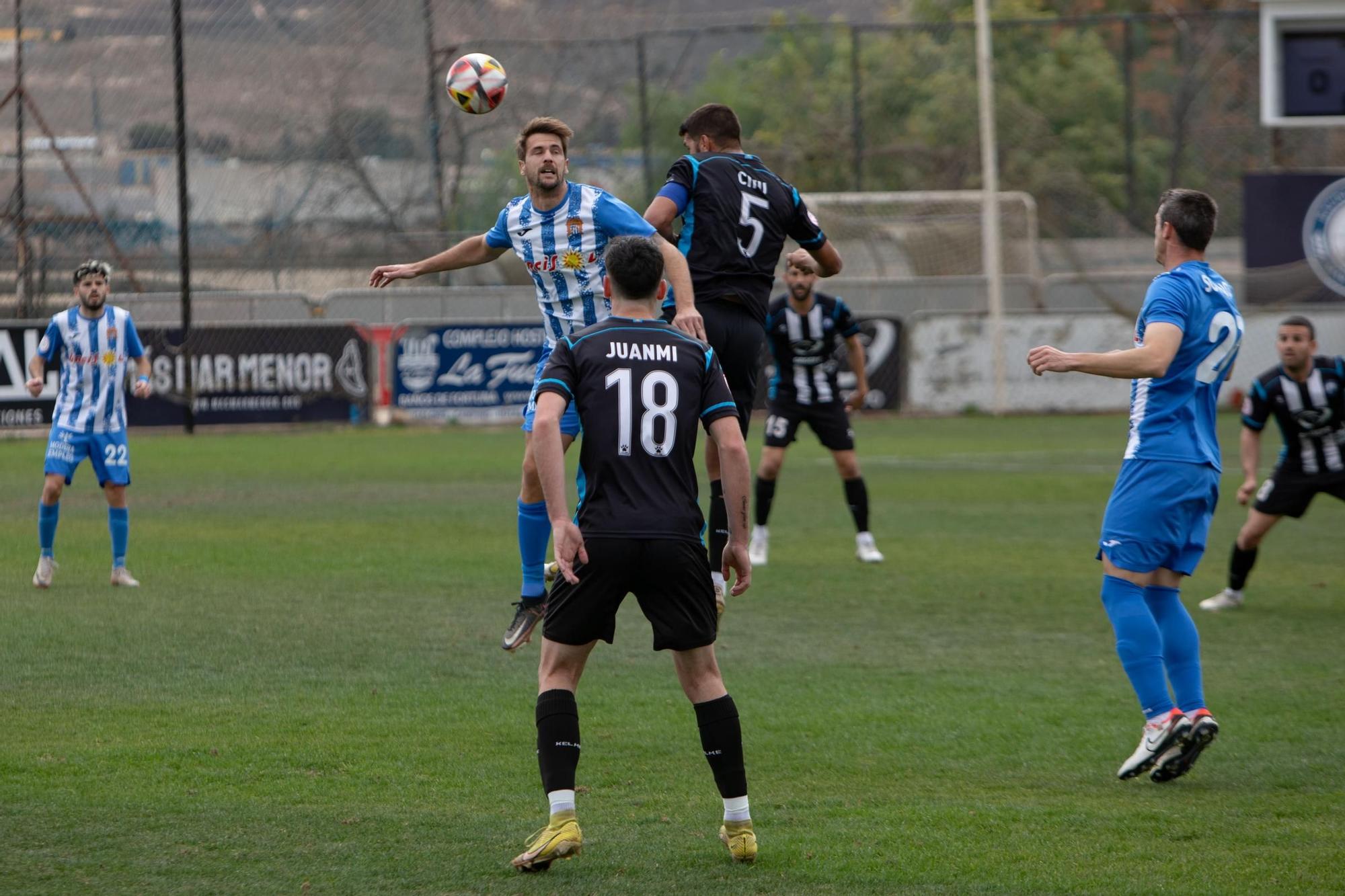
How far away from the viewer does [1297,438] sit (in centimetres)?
1091

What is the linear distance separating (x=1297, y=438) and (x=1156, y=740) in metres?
5.35

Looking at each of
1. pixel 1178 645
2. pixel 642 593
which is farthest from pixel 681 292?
pixel 1178 645

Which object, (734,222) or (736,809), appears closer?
(736,809)

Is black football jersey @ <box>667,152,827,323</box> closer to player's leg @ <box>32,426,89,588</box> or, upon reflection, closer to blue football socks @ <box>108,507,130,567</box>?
blue football socks @ <box>108,507,130,567</box>

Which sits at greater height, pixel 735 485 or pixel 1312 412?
pixel 1312 412

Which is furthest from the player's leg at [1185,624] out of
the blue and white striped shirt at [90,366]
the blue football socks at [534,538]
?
the blue and white striped shirt at [90,366]

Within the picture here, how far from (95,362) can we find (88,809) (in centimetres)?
594

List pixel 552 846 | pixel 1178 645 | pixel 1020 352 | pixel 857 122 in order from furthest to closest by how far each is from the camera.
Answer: pixel 857 122 < pixel 1020 352 < pixel 1178 645 < pixel 552 846

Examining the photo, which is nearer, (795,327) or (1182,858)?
(1182,858)

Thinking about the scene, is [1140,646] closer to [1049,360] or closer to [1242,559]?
[1049,360]

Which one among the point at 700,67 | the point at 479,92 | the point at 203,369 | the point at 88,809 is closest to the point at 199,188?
the point at 203,369

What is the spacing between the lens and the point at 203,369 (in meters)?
23.8

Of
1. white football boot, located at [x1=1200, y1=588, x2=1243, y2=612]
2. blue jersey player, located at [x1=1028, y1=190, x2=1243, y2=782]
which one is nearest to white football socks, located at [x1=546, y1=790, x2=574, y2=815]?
blue jersey player, located at [x1=1028, y1=190, x2=1243, y2=782]

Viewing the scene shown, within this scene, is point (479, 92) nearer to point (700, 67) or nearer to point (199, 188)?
point (199, 188)
